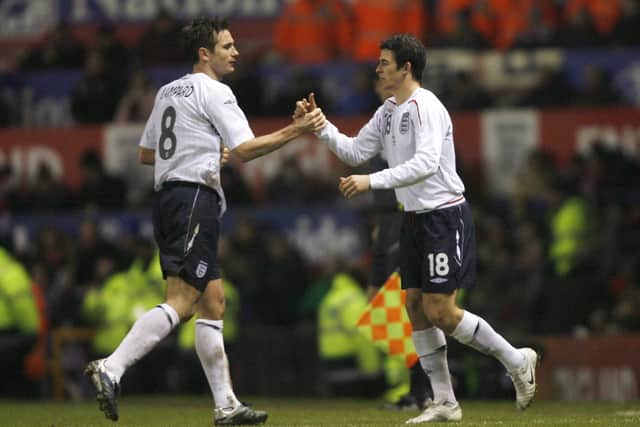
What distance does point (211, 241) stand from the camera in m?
9.04

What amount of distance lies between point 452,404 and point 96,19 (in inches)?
540

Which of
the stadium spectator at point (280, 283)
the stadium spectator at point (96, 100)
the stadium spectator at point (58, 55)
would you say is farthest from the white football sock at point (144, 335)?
the stadium spectator at point (58, 55)

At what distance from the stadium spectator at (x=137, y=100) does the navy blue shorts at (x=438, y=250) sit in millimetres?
9887

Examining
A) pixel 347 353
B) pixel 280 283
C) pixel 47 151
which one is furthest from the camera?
pixel 47 151

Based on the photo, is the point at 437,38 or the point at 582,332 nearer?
the point at 582,332

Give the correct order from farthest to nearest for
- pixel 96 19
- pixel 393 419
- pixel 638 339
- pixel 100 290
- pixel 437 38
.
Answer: pixel 96 19
pixel 437 38
pixel 100 290
pixel 638 339
pixel 393 419

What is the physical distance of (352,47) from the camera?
1938cm

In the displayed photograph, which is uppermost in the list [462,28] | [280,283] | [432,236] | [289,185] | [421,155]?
[462,28]

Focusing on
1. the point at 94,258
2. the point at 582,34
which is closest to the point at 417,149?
the point at 94,258

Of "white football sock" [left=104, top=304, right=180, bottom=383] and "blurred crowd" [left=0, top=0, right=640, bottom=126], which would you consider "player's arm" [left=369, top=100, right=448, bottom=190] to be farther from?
"blurred crowd" [left=0, top=0, right=640, bottom=126]

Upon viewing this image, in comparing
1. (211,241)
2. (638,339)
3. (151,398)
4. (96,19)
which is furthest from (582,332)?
(96,19)

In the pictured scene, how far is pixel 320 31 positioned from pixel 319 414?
9.27 metres

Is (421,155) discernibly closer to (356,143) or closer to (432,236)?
(432,236)

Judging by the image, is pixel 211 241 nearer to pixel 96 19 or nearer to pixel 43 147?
pixel 43 147
